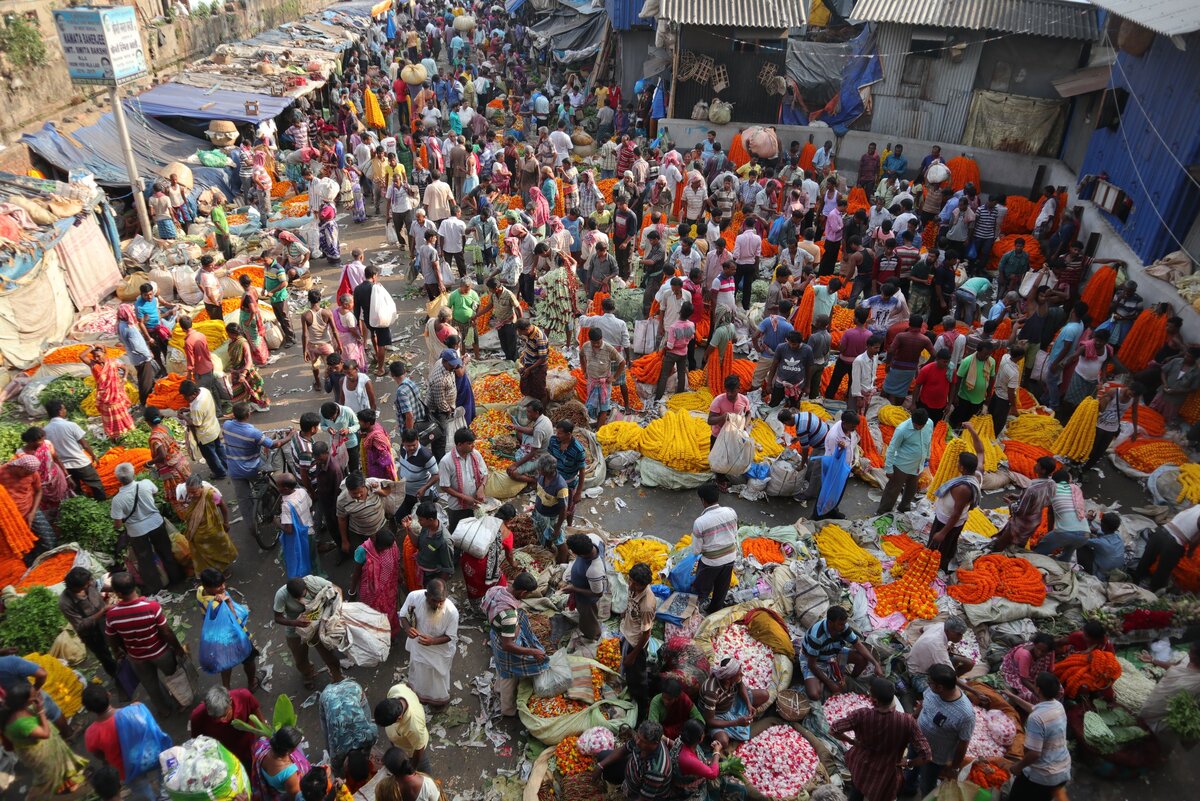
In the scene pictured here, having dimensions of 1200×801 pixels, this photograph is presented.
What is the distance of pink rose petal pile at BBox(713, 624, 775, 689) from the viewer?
20.9ft

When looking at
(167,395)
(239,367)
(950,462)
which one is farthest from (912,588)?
(167,395)

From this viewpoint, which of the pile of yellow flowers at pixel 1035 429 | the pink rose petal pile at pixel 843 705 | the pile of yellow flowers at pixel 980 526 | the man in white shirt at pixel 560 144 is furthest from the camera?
the man in white shirt at pixel 560 144

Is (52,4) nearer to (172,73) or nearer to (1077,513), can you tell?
(172,73)

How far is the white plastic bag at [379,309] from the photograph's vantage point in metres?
10.6

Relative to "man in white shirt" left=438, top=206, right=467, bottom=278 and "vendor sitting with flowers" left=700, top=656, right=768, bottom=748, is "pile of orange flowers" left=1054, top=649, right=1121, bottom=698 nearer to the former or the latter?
"vendor sitting with flowers" left=700, top=656, right=768, bottom=748

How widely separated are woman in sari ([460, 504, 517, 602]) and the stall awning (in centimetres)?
1444

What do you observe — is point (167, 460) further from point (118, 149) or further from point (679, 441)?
point (118, 149)

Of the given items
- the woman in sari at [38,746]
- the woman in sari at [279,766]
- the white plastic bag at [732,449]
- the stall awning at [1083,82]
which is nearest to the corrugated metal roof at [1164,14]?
the stall awning at [1083,82]

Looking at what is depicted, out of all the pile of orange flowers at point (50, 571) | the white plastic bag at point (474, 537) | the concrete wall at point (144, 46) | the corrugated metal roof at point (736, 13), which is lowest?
the pile of orange flowers at point (50, 571)

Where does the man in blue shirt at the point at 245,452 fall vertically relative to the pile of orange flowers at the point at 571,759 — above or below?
above

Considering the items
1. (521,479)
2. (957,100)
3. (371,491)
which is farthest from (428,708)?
(957,100)

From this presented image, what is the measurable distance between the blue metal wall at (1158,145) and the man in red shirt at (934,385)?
5.20 metres

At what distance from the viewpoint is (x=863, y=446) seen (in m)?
9.41

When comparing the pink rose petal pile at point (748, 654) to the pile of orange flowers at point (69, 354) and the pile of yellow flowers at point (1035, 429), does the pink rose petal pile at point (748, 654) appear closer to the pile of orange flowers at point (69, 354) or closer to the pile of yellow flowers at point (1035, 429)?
the pile of yellow flowers at point (1035, 429)
